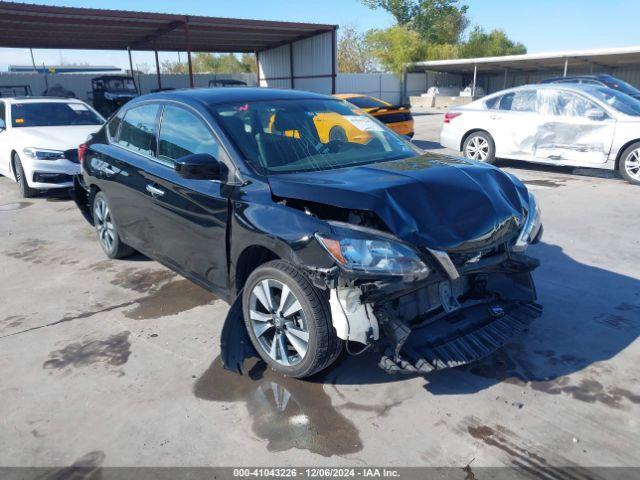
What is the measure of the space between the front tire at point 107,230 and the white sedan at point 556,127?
7.50 m

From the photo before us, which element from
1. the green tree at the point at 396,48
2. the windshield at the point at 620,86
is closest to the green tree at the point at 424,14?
the green tree at the point at 396,48

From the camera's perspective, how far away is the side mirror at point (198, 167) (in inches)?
127

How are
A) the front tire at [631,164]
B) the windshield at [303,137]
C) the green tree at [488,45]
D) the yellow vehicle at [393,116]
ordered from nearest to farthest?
the windshield at [303,137] < the front tire at [631,164] < the yellow vehicle at [393,116] < the green tree at [488,45]

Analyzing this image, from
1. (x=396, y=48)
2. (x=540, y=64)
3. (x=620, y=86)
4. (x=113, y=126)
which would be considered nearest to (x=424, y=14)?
(x=396, y=48)

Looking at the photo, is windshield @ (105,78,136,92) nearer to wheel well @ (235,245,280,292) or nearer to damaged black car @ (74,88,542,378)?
damaged black car @ (74,88,542,378)

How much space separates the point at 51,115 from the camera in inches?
359

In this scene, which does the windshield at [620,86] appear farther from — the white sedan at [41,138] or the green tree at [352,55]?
the green tree at [352,55]

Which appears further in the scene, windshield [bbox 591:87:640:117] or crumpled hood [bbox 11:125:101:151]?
windshield [bbox 591:87:640:117]

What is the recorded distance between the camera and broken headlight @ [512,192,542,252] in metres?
3.21

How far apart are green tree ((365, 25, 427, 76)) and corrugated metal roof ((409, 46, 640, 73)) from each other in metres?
1.73

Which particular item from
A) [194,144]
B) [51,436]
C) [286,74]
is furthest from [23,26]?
[51,436]

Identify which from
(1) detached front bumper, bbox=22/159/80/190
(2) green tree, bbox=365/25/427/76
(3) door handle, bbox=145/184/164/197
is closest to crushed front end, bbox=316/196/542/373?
(3) door handle, bbox=145/184/164/197

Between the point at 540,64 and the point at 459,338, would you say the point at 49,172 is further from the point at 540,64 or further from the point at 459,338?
the point at 540,64

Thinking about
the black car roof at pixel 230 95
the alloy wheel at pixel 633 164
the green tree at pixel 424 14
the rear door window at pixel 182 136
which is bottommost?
the alloy wheel at pixel 633 164
